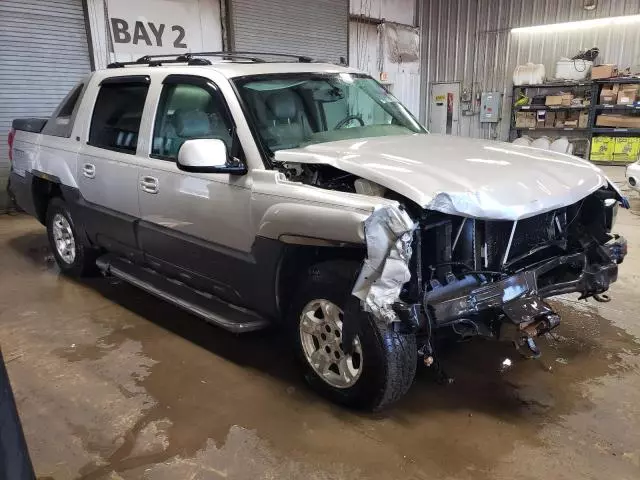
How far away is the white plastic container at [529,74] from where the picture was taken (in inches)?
492

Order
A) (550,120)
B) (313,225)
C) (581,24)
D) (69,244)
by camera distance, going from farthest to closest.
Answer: (550,120) → (581,24) → (69,244) → (313,225)

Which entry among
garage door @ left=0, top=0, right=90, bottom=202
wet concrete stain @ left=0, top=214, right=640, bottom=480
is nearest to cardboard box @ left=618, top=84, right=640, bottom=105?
wet concrete stain @ left=0, top=214, right=640, bottom=480

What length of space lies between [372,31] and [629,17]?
5868mm

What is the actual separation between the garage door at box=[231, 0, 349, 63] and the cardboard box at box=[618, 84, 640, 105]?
6.26 m

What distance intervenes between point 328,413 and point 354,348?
0.40 m

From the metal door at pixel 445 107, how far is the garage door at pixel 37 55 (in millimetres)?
9710

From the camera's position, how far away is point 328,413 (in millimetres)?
2660

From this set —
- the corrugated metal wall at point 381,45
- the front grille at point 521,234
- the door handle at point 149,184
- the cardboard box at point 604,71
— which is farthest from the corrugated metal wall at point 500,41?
the door handle at point 149,184

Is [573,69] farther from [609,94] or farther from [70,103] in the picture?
[70,103]

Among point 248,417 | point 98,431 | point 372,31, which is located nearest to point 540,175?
point 248,417

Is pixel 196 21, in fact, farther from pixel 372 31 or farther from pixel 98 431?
pixel 98 431

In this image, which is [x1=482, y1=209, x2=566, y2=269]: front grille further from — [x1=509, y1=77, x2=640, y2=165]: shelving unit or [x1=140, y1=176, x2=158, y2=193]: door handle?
[x1=509, y1=77, x2=640, y2=165]: shelving unit

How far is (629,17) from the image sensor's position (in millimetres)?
11438

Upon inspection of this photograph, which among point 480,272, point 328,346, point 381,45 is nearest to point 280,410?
point 328,346
